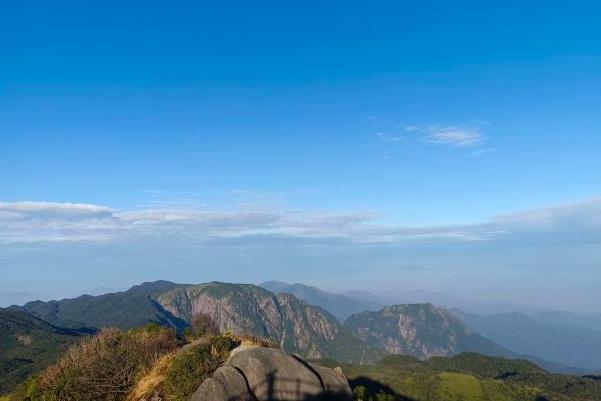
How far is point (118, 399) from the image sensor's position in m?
30.3

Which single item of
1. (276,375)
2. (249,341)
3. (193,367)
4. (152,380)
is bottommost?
A: (152,380)

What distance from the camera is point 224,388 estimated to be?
26.6 meters

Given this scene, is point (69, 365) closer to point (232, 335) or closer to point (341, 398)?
point (232, 335)

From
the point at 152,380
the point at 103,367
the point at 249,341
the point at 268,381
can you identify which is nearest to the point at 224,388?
the point at 268,381

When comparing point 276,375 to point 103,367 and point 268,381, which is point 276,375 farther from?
point 103,367

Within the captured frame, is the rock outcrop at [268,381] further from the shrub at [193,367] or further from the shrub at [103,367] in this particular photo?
the shrub at [103,367]

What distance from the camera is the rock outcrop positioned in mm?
26612

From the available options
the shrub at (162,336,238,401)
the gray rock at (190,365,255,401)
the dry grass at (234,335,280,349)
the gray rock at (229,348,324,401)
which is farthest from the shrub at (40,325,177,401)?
the gray rock at (229,348,324,401)

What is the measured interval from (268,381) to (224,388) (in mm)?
3018

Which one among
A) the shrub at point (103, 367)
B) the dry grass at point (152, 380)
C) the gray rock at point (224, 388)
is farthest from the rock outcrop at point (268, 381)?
the shrub at point (103, 367)

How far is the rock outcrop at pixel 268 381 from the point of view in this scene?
2661 centimetres

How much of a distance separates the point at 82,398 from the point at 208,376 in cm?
774

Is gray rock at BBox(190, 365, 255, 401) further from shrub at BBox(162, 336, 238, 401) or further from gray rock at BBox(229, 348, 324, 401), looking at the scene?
shrub at BBox(162, 336, 238, 401)

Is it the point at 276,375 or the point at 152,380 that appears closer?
the point at 276,375
